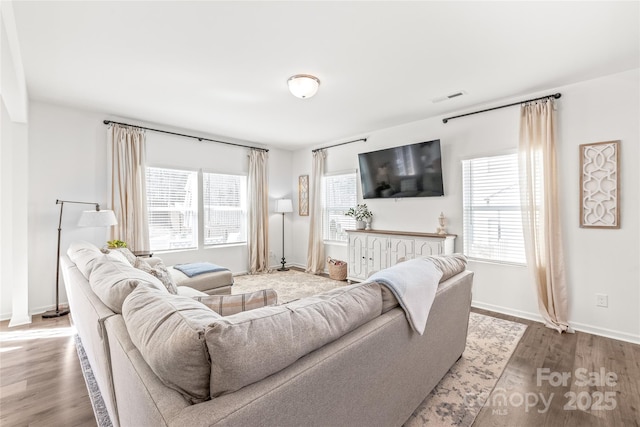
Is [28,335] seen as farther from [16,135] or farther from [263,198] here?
[263,198]

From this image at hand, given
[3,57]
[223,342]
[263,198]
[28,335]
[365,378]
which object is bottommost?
[28,335]

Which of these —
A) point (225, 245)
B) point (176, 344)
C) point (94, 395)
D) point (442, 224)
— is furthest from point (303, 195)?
point (176, 344)

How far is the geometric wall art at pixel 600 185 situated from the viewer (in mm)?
2756

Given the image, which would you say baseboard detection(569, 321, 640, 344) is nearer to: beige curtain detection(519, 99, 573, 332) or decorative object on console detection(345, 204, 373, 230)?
beige curtain detection(519, 99, 573, 332)

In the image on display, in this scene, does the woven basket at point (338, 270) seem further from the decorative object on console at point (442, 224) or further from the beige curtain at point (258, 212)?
the decorative object on console at point (442, 224)

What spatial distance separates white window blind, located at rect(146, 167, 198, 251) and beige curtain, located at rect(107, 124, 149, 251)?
8.1 inches

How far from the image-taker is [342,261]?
17.0 ft

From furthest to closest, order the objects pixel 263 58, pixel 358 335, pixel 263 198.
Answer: pixel 263 198 < pixel 263 58 < pixel 358 335

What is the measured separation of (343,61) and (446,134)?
2079mm

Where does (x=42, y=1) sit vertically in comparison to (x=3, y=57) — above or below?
above

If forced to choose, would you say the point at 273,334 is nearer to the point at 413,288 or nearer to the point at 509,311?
the point at 413,288

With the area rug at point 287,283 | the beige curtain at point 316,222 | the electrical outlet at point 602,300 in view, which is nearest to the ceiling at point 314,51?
the beige curtain at point 316,222

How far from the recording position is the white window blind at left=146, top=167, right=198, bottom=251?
172 inches

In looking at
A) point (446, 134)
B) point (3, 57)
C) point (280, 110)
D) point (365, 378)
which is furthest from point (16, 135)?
point (446, 134)
